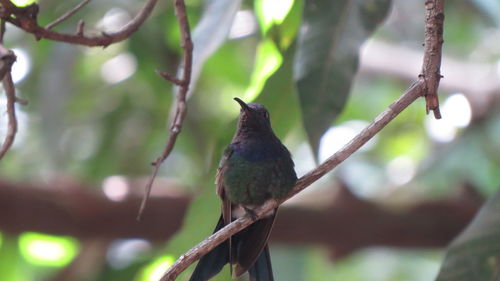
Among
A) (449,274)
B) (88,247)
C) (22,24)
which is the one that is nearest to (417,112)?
(88,247)

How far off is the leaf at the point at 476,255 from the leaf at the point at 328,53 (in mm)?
524

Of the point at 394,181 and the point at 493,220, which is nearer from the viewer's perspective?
the point at 493,220

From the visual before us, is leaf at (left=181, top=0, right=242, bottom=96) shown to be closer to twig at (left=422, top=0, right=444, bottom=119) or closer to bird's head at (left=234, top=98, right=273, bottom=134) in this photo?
bird's head at (left=234, top=98, right=273, bottom=134)

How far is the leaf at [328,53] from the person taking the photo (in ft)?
8.99

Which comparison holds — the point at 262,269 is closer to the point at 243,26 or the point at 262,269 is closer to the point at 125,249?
the point at 125,249

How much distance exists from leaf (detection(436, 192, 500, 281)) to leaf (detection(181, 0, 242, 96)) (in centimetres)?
97

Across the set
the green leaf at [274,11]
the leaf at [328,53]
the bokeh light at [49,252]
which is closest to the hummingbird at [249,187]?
the leaf at [328,53]

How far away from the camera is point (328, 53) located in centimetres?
288

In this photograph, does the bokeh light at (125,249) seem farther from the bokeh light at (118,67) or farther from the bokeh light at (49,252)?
the bokeh light at (118,67)

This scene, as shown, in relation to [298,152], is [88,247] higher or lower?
lower

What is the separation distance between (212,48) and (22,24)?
86 centimetres

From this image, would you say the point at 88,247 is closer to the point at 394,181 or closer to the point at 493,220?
the point at 394,181

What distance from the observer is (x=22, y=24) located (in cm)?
215

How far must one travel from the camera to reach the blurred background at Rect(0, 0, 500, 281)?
9.91 ft
